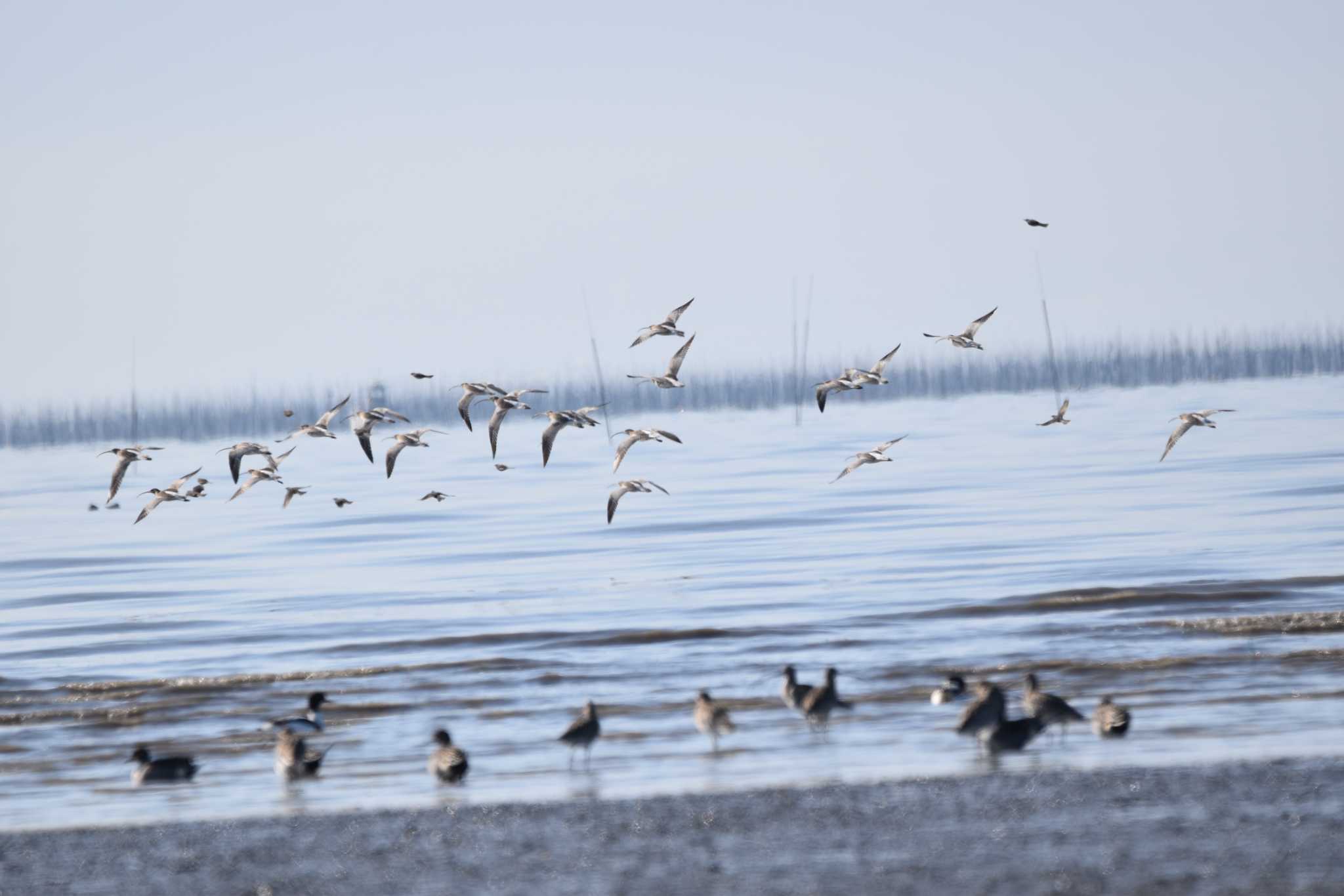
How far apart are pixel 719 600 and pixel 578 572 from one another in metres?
6.57

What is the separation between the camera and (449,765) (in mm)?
15414

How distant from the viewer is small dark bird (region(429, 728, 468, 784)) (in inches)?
607

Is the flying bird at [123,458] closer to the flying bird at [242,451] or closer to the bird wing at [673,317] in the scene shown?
the flying bird at [242,451]

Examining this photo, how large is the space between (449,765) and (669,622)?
12661 millimetres

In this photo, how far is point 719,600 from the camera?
99.9 feet

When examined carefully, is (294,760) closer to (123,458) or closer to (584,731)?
(584,731)

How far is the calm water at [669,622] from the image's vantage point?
16438 millimetres

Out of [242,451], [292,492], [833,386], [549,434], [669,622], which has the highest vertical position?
[833,386]

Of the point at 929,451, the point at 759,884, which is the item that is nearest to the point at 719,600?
the point at 759,884

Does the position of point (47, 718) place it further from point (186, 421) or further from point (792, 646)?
point (186, 421)

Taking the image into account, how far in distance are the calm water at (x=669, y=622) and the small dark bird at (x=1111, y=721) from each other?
A: 0.14 meters

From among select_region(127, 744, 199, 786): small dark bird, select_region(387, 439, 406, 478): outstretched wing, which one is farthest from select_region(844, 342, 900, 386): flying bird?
select_region(127, 744, 199, 786): small dark bird

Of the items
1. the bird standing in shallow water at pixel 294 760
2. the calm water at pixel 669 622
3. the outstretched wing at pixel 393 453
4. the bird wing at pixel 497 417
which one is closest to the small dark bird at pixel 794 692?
the calm water at pixel 669 622

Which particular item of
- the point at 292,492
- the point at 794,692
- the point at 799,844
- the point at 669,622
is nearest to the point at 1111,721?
the point at 794,692
